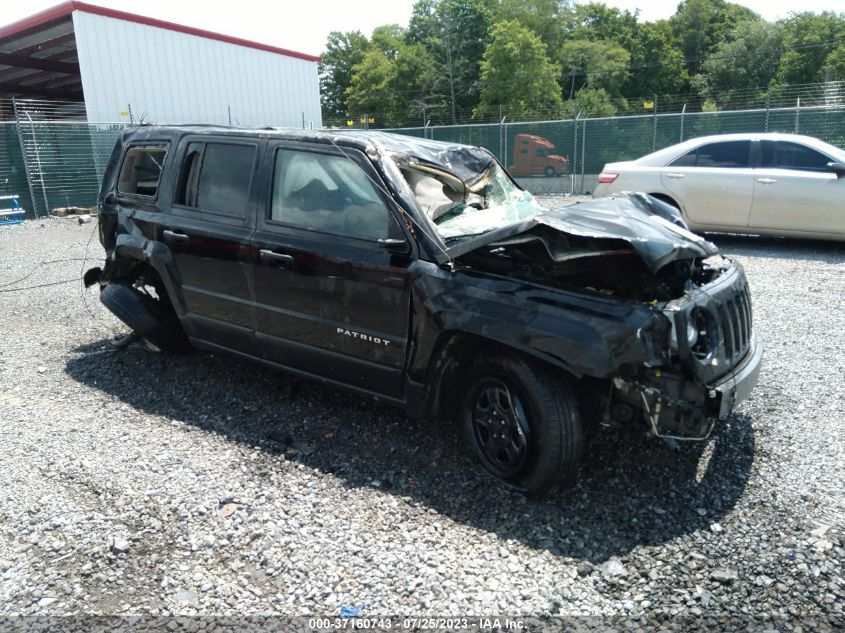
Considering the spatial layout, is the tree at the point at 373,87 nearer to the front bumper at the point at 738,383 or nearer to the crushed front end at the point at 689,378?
the front bumper at the point at 738,383

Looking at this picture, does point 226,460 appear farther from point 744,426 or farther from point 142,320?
point 744,426

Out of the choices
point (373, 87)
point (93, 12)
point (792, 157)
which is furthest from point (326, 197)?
point (373, 87)

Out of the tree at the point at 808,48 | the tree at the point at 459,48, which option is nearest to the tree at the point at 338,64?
the tree at the point at 459,48

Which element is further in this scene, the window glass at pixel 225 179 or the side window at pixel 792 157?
the side window at pixel 792 157

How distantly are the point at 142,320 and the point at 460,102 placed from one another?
186 feet

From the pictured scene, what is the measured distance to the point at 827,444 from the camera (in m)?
3.89

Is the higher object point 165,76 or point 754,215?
point 165,76

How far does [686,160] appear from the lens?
395 inches

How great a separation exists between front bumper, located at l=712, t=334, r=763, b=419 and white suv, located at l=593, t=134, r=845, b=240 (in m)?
6.54

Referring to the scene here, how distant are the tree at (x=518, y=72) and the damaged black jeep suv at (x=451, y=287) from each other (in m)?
46.0

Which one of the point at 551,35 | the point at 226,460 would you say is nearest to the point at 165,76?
the point at 226,460

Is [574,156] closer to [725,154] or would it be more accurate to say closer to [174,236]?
[725,154]

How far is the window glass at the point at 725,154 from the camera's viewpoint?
966 cm

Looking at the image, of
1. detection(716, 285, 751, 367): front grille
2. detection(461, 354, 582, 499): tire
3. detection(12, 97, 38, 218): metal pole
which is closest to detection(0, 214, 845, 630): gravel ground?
detection(461, 354, 582, 499): tire
